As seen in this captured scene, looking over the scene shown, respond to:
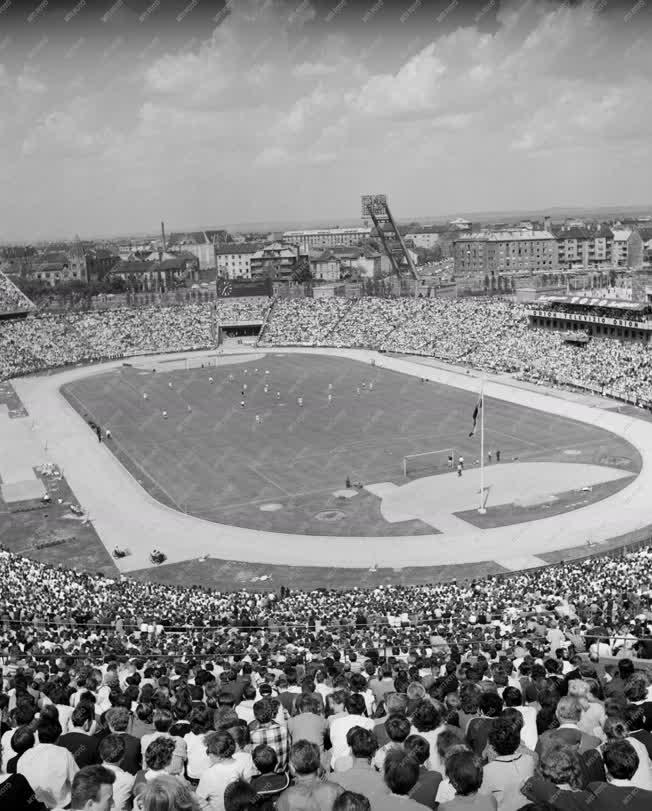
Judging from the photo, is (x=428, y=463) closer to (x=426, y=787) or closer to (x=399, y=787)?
(x=426, y=787)

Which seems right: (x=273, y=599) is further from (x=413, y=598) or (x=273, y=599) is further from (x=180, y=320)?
(x=180, y=320)

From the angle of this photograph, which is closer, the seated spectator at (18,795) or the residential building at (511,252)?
the seated spectator at (18,795)

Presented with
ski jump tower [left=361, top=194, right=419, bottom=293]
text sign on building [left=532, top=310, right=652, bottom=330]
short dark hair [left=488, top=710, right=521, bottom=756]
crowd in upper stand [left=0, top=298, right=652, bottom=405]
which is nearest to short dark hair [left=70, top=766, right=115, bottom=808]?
short dark hair [left=488, top=710, right=521, bottom=756]

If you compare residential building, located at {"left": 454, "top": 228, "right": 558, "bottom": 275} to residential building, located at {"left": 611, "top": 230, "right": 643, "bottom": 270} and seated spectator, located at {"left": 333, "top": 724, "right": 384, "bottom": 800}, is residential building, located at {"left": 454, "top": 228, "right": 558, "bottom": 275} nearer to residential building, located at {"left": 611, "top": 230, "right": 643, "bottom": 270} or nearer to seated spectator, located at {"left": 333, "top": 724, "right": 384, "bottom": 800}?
residential building, located at {"left": 611, "top": 230, "right": 643, "bottom": 270}

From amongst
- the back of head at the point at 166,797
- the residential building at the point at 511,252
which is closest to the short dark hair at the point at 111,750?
the back of head at the point at 166,797

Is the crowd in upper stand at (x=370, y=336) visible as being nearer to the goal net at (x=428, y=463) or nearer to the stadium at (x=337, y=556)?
the stadium at (x=337, y=556)

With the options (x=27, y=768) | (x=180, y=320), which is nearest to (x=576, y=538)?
(x=27, y=768)

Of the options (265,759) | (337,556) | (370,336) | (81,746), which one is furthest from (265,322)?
(265,759)
